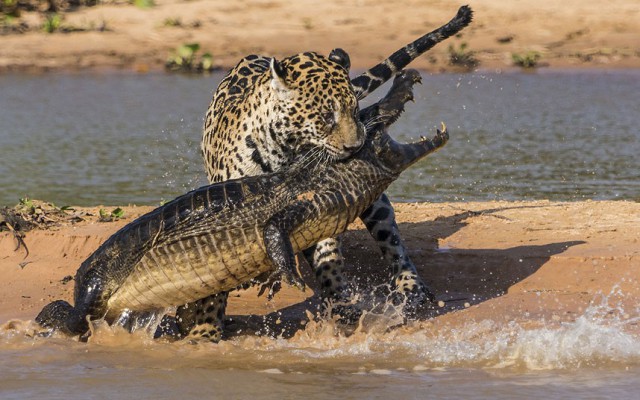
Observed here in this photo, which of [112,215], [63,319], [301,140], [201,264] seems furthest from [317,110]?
[112,215]

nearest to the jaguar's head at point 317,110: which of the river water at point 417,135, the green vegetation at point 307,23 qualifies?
the river water at point 417,135

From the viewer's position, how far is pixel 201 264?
659 centimetres

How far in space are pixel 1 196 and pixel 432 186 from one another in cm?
421

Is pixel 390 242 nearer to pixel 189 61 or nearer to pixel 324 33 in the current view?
pixel 189 61

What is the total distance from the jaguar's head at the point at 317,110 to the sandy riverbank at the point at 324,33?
586 inches

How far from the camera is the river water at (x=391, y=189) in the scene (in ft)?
20.8

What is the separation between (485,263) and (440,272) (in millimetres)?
304

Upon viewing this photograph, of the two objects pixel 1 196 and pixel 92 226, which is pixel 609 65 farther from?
pixel 92 226

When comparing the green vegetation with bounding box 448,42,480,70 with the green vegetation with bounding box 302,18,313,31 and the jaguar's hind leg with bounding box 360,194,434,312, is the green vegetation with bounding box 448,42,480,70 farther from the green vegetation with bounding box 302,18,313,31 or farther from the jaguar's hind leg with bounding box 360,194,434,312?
the jaguar's hind leg with bounding box 360,194,434,312

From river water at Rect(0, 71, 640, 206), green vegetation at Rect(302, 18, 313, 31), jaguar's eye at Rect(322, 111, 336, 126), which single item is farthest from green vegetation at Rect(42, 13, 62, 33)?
jaguar's eye at Rect(322, 111, 336, 126)

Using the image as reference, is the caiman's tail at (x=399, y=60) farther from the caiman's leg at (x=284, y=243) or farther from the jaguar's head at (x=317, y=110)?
the caiman's leg at (x=284, y=243)

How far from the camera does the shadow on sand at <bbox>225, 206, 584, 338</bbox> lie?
7.75 metres

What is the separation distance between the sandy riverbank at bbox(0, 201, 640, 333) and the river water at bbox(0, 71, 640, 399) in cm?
30

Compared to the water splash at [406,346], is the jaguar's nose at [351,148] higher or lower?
higher
